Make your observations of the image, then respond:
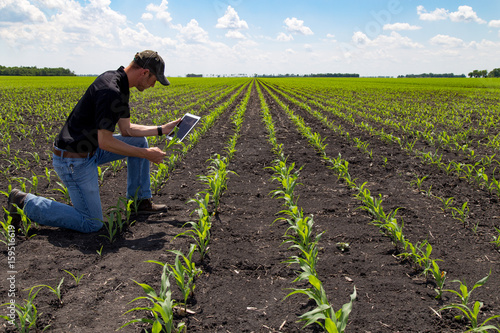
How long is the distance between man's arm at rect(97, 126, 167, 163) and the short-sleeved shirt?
0.23 ft

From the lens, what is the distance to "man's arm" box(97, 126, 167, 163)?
10.8 ft

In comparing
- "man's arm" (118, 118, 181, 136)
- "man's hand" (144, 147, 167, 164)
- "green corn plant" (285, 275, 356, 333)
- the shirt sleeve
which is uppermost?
A: the shirt sleeve

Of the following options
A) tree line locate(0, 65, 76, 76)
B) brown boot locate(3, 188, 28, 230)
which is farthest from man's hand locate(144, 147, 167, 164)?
tree line locate(0, 65, 76, 76)

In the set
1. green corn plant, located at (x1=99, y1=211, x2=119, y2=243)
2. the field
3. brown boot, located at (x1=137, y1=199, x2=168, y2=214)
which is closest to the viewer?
the field

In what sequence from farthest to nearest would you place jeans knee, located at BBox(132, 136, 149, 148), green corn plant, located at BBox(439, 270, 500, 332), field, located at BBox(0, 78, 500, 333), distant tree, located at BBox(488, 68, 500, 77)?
distant tree, located at BBox(488, 68, 500, 77), jeans knee, located at BBox(132, 136, 149, 148), field, located at BBox(0, 78, 500, 333), green corn plant, located at BBox(439, 270, 500, 332)

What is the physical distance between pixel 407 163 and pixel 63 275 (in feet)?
19.3

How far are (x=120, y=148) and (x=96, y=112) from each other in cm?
42

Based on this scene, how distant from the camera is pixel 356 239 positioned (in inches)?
140

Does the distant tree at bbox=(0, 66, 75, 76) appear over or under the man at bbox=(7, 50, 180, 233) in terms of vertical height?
over

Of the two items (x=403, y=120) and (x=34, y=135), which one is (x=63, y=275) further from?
(x=403, y=120)

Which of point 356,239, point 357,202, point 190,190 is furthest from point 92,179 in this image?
point 357,202

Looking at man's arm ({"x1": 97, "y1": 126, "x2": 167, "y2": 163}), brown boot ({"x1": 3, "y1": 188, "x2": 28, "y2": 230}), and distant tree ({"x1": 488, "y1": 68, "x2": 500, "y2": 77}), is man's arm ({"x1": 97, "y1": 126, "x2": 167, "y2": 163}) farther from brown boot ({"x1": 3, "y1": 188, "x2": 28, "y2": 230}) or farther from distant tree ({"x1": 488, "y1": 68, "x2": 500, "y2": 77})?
distant tree ({"x1": 488, "y1": 68, "x2": 500, "y2": 77})

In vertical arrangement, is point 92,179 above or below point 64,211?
above

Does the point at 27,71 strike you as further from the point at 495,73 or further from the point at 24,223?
the point at 495,73
